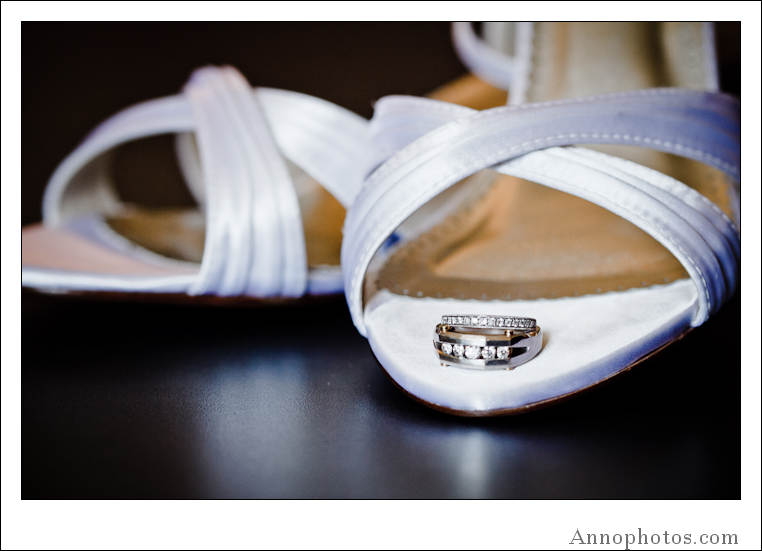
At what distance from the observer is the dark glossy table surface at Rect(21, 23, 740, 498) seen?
40cm

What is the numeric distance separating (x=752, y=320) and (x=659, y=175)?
127mm

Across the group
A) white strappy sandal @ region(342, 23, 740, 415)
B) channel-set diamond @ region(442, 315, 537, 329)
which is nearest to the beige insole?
white strappy sandal @ region(342, 23, 740, 415)

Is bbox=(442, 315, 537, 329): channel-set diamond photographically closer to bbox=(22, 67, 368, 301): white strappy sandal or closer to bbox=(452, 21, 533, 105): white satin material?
bbox=(22, 67, 368, 301): white strappy sandal

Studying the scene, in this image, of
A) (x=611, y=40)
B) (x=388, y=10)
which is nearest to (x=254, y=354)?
(x=388, y=10)

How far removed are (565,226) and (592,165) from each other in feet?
0.76

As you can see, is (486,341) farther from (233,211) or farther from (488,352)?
(233,211)

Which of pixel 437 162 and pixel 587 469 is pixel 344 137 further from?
pixel 587 469

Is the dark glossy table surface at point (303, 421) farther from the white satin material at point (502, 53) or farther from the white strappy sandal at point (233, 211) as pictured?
the white satin material at point (502, 53)

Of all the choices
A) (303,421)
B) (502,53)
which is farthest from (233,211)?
(502,53)

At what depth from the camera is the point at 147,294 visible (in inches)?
25.3

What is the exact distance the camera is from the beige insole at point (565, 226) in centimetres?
60

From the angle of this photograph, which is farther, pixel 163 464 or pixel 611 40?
pixel 611 40

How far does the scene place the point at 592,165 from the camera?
505 mm

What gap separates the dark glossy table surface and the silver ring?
0.04 m
